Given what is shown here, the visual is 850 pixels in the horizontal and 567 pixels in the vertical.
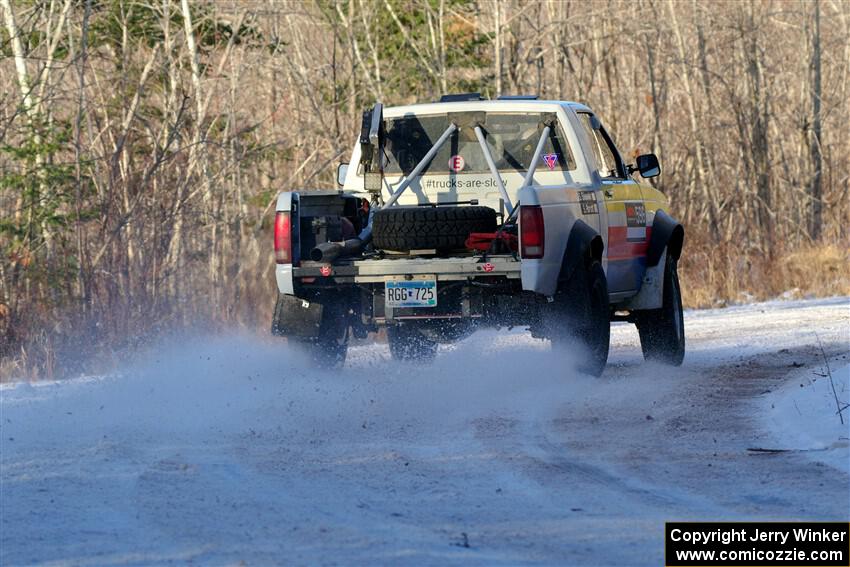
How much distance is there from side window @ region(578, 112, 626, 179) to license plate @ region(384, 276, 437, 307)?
6.38ft

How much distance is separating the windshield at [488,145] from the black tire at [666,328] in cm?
151

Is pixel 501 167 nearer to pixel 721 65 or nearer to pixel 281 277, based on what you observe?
pixel 281 277

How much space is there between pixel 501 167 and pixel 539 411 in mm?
2638

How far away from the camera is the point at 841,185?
25.5 metres

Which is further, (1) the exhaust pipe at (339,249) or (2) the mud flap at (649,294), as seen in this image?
(2) the mud flap at (649,294)

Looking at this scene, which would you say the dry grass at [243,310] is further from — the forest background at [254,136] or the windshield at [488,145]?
the windshield at [488,145]

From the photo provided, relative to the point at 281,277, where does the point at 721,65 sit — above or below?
above

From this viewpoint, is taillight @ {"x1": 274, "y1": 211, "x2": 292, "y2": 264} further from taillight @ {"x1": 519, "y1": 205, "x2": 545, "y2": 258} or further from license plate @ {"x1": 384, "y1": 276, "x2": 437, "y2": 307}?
taillight @ {"x1": 519, "y1": 205, "x2": 545, "y2": 258}

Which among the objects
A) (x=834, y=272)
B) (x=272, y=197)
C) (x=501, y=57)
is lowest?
(x=834, y=272)

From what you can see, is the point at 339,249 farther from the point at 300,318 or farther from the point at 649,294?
the point at 649,294

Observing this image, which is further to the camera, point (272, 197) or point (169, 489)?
point (272, 197)

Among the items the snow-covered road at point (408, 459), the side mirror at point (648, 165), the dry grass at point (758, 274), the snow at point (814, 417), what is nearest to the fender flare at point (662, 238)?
the side mirror at point (648, 165)

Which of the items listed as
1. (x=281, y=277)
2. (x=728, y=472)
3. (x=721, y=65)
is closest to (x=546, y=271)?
(x=281, y=277)

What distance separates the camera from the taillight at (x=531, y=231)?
9469 mm
